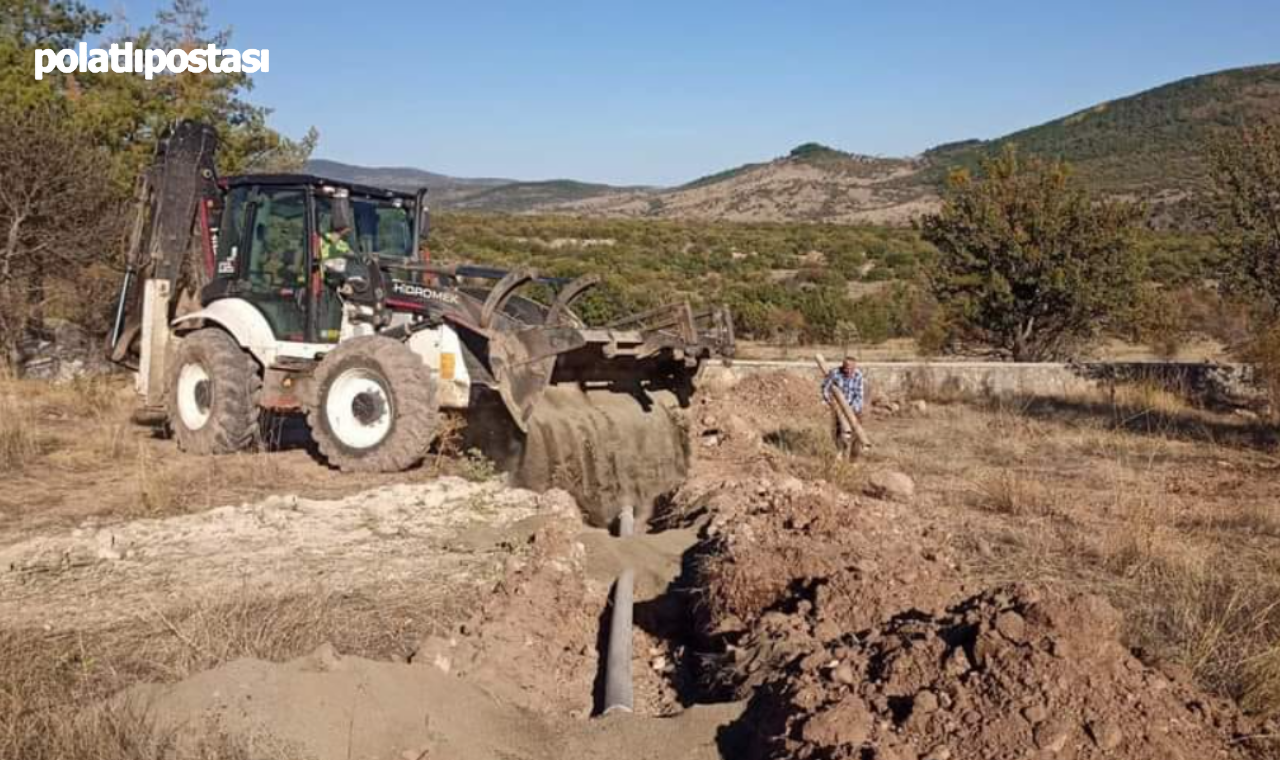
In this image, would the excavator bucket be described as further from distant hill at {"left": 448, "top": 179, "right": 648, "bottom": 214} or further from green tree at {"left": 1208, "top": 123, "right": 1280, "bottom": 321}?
distant hill at {"left": 448, "top": 179, "right": 648, "bottom": 214}

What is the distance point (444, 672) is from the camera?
221 inches

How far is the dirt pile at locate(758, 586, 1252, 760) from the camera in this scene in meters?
4.36

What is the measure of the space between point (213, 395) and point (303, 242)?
5.36ft

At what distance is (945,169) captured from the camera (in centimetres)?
8025

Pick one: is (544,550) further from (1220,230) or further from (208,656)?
(1220,230)

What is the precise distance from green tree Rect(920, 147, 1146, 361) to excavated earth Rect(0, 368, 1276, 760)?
42.6 feet

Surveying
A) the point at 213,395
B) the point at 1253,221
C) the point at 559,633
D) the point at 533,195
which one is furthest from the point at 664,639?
the point at 533,195

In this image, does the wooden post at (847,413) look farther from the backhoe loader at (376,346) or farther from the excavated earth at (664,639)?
the excavated earth at (664,639)

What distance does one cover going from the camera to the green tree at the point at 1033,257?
71.1 feet

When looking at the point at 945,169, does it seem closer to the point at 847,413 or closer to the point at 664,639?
the point at 847,413

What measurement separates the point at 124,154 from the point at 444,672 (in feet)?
61.7

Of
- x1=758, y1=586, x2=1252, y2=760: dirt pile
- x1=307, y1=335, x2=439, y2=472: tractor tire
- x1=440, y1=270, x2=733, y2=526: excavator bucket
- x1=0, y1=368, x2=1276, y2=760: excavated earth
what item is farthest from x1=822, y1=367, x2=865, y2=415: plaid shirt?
x1=758, y1=586, x2=1252, y2=760: dirt pile

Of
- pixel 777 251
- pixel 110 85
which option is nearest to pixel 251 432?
pixel 110 85

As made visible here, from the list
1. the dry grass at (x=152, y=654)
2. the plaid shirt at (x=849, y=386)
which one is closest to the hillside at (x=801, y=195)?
the plaid shirt at (x=849, y=386)
